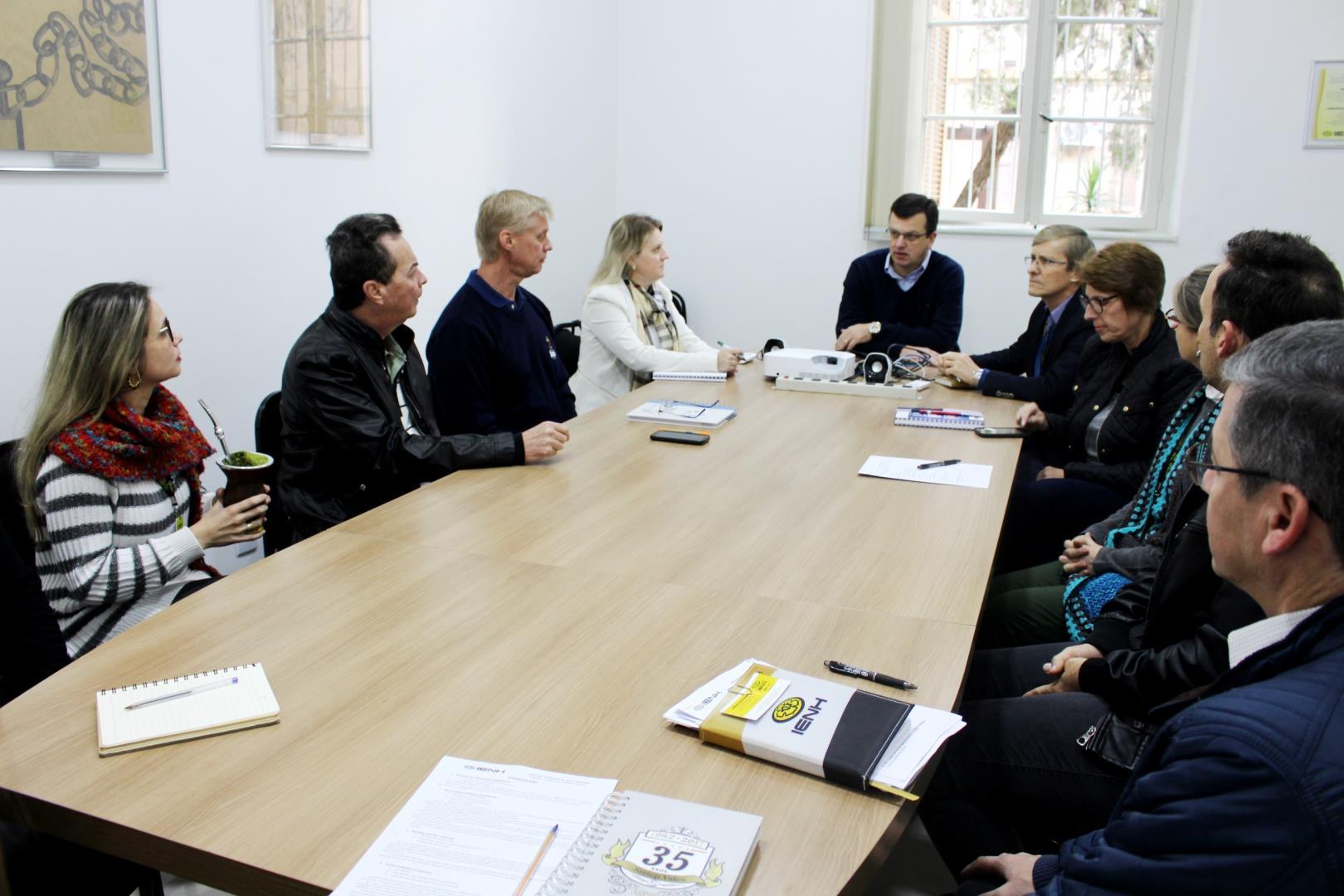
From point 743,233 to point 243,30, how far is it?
320 cm

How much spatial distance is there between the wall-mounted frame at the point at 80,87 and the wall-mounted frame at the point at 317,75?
489 millimetres

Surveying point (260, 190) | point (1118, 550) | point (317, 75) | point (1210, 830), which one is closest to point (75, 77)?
point (260, 190)

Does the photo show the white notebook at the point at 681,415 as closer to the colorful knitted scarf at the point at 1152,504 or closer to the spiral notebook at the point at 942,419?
the spiral notebook at the point at 942,419

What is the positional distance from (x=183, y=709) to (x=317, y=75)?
2981 mm

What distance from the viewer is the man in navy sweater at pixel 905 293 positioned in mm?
4672

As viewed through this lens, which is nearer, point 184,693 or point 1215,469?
point 1215,469

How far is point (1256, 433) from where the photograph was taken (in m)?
1.17

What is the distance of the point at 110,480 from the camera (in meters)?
2.17

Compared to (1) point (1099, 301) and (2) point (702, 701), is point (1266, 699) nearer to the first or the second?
(2) point (702, 701)

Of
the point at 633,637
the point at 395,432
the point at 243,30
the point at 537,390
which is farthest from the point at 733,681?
the point at 243,30

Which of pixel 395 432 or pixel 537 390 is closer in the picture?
pixel 395 432

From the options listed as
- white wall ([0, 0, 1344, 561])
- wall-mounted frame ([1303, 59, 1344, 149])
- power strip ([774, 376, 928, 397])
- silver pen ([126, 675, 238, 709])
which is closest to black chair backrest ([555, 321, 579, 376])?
white wall ([0, 0, 1344, 561])

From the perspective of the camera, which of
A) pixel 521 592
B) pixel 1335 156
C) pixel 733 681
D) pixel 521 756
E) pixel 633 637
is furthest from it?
pixel 1335 156

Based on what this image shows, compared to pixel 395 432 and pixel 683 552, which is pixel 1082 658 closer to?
pixel 683 552
